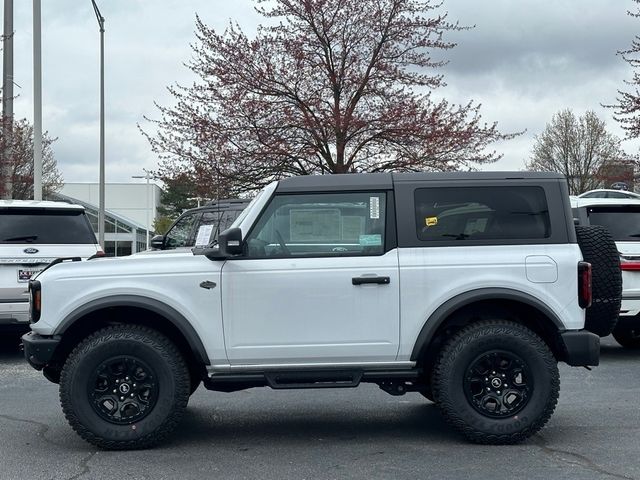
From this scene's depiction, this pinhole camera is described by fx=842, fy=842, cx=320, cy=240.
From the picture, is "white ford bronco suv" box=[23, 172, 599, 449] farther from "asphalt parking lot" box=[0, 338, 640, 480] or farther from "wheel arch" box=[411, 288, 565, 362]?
"asphalt parking lot" box=[0, 338, 640, 480]

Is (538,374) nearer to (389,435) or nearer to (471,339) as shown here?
(471,339)

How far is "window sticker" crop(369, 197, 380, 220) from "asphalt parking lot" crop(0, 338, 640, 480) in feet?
5.49

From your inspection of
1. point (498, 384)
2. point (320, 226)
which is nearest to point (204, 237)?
point (320, 226)

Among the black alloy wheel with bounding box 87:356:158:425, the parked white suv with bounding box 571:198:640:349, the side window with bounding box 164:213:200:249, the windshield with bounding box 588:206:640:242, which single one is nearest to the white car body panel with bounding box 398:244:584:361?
the black alloy wheel with bounding box 87:356:158:425

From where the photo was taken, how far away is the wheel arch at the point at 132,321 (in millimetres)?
5902

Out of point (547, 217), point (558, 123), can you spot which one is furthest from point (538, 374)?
point (558, 123)

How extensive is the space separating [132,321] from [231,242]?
1.01m

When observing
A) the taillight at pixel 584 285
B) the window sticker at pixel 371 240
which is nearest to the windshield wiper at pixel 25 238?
the window sticker at pixel 371 240

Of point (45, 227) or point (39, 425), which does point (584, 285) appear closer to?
point (39, 425)

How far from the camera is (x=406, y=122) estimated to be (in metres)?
19.1

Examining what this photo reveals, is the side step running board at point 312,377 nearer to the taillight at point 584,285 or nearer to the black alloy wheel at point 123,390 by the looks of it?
the black alloy wheel at point 123,390

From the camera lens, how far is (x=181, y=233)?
12.6 meters

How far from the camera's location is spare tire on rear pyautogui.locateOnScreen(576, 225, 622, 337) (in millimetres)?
6445

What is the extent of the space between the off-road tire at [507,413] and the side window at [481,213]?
74 centimetres
